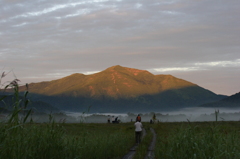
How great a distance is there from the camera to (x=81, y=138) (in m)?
10.7

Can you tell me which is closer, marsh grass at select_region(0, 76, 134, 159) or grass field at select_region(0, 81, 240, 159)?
marsh grass at select_region(0, 76, 134, 159)

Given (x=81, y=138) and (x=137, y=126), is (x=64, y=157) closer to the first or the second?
(x=81, y=138)

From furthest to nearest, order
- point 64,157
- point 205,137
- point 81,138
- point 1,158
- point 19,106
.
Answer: point 81,138
point 205,137
point 64,157
point 19,106
point 1,158

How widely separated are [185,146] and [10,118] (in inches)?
203

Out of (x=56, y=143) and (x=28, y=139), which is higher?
(x=28, y=139)

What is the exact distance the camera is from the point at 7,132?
23.9 feet

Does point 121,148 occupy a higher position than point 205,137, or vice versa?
point 205,137

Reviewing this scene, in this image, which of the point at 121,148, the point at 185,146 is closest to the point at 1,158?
the point at 185,146

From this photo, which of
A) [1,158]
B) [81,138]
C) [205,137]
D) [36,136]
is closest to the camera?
[1,158]

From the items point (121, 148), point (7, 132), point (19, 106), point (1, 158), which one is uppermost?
point (19, 106)

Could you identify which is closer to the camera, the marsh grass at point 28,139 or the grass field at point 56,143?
the marsh grass at point 28,139

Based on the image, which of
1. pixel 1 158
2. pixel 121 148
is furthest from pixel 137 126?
pixel 1 158

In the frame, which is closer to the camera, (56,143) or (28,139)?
(28,139)

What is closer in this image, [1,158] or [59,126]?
[1,158]
